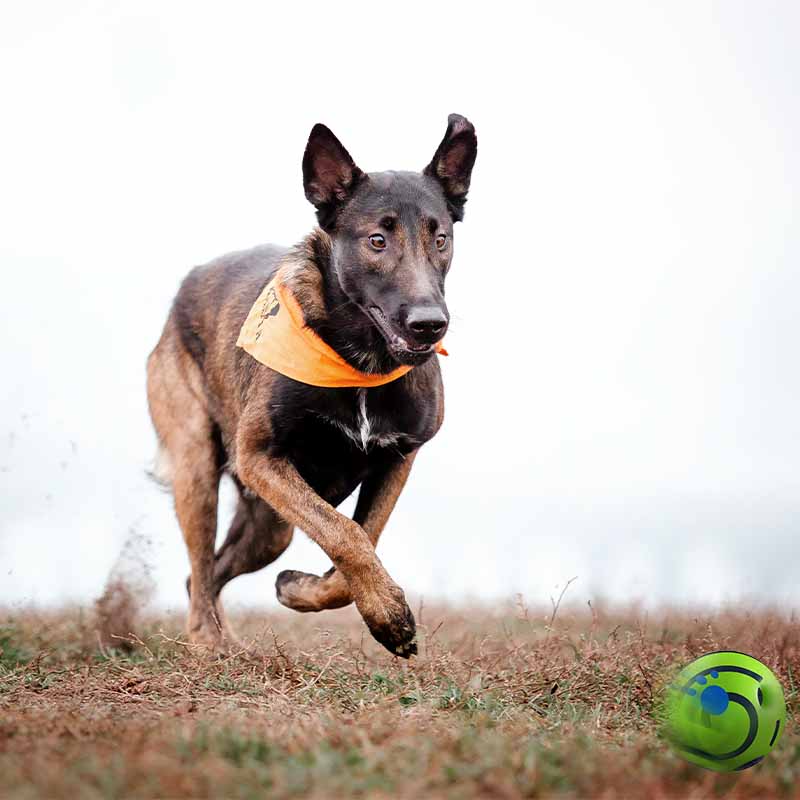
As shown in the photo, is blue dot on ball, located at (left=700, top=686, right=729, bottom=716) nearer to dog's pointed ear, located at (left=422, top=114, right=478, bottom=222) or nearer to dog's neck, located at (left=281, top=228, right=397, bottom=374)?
dog's neck, located at (left=281, top=228, right=397, bottom=374)

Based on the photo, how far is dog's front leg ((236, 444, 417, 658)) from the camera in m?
5.18

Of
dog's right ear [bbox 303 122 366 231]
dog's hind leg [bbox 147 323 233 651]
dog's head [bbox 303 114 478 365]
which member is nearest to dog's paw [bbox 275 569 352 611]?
dog's hind leg [bbox 147 323 233 651]

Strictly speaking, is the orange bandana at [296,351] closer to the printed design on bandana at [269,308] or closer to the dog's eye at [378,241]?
the printed design on bandana at [269,308]

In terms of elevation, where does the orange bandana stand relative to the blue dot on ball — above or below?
above

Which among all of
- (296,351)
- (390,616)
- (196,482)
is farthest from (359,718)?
(196,482)

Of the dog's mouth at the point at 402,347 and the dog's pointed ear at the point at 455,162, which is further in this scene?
the dog's pointed ear at the point at 455,162

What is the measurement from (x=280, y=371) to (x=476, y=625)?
4.00m

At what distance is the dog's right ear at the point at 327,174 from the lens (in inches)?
232

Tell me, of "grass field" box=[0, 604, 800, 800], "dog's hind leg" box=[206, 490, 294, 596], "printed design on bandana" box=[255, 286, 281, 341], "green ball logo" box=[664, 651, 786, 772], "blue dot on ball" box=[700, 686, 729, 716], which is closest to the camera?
"grass field" box=[0, 604, 800, 800]

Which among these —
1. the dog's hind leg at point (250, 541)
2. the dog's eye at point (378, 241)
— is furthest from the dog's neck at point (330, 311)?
the dog's hind leg at point (250, 541)

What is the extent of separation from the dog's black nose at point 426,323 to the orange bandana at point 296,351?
0.64 m

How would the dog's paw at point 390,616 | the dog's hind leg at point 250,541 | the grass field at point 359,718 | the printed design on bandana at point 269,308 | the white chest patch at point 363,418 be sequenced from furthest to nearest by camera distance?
the dog's hind leg at point 250,541 → the printed design on bandana at point 269,308 → the white chest patch at point 363,418 → the dog's paw at point 390,616 → the grass field at point 359,718

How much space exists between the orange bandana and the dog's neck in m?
0.05

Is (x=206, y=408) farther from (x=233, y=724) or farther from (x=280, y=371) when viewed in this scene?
(x=233, y=724)
